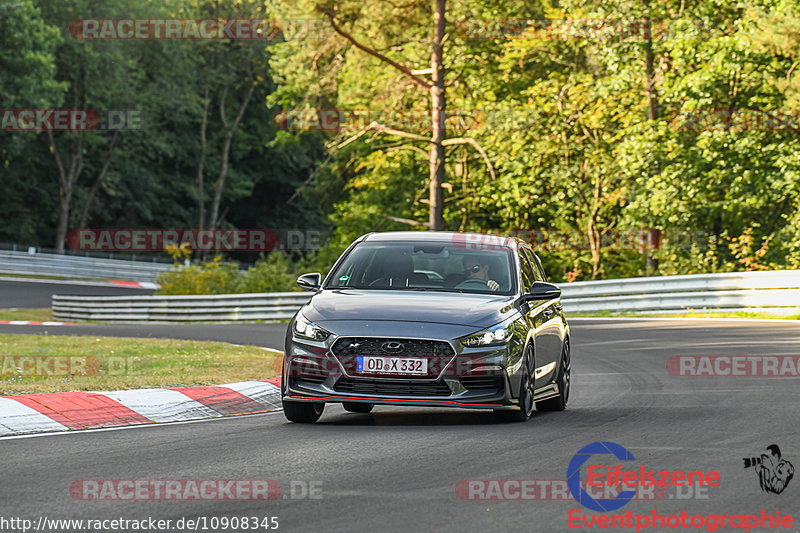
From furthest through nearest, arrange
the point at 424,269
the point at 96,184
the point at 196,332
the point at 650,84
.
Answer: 1. the point at 96,184
2. the point at 650,84
3. the point at 196,332
4. the point at 424,269

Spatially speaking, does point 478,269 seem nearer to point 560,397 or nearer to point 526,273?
point 526,273

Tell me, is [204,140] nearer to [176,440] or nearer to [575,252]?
[575,252]

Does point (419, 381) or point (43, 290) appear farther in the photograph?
point (43, 290)

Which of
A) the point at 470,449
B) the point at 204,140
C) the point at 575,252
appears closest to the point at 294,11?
the point at 575,252

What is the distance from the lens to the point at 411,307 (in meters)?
10.7

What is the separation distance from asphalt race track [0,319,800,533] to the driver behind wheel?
1203 millimetres

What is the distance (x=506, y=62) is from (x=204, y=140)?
35.7 m

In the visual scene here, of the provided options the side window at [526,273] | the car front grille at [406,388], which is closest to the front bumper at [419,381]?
the car front grille at [406,388]

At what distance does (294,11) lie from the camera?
40.2 meters
